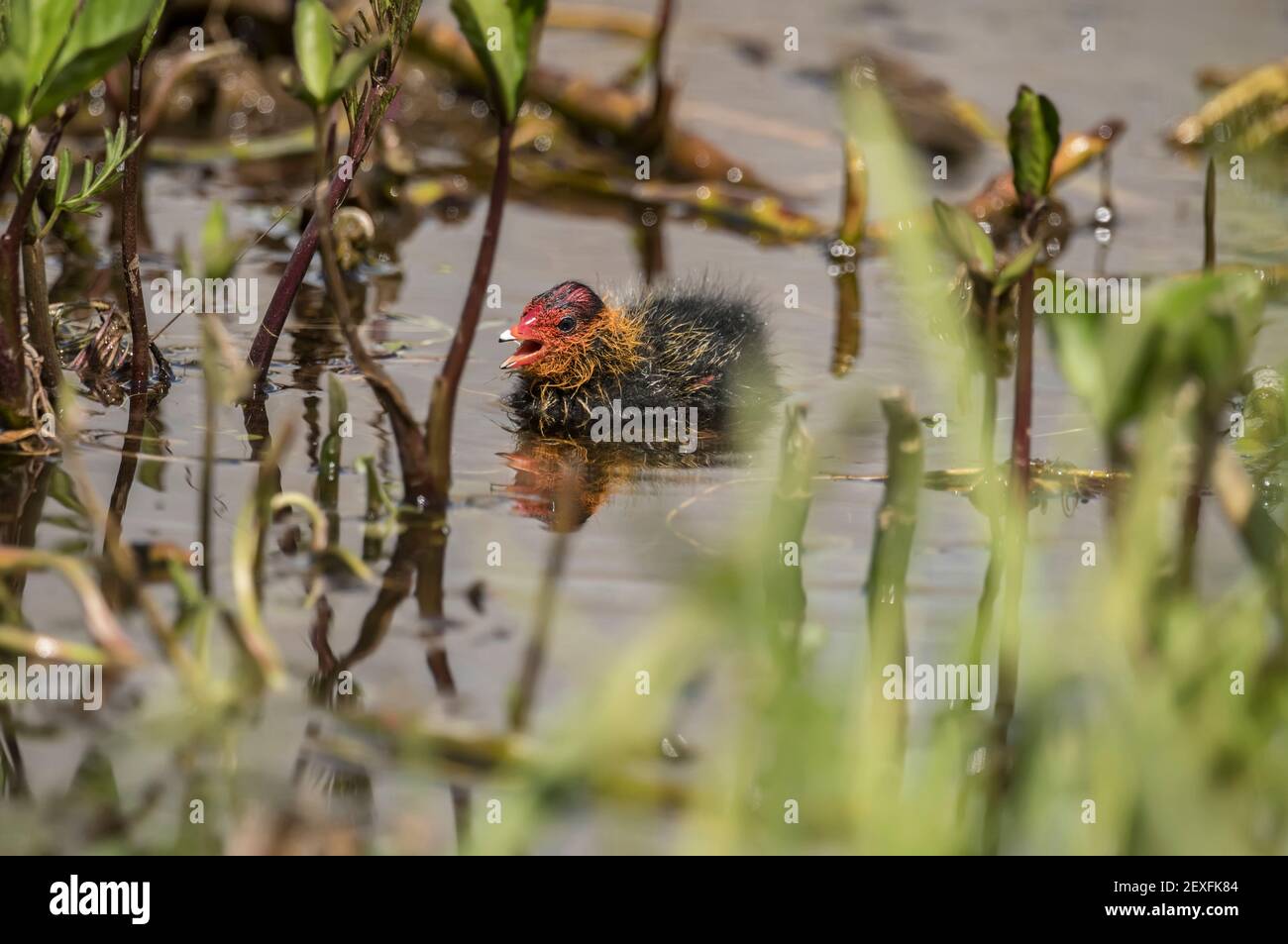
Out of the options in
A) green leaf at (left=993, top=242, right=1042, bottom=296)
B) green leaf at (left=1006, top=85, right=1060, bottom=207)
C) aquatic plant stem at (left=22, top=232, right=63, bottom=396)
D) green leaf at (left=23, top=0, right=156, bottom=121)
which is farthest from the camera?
aquatic plant stem at (left=22, top=232, right=63, bottom=396)

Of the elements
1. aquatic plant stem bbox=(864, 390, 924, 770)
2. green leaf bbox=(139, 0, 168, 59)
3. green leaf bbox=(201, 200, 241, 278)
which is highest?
green leaf bbox=(139, 0, 168, 59)

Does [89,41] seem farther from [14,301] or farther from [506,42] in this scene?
[14,301]

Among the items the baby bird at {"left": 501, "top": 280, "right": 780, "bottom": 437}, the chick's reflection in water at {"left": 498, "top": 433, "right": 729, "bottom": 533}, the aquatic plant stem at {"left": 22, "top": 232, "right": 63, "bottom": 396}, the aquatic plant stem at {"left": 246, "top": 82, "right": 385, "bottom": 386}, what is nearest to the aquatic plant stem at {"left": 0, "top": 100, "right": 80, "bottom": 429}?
the aquatic plant stem at {"left": 22, "top": 232, "right": 63, "bottom": 396}

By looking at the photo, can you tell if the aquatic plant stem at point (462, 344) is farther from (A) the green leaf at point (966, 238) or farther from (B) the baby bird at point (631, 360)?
(B) the baby bird at point (631, 360)

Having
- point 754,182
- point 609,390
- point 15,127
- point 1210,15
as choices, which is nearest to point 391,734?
point 15,127

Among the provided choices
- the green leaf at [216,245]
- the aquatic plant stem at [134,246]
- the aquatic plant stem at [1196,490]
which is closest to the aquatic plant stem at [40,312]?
the aquatic plant stem at [134,246]

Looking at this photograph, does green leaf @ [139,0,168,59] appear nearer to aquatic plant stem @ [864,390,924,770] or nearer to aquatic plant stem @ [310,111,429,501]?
aquatic plant stem @ [310,111,429,501]
